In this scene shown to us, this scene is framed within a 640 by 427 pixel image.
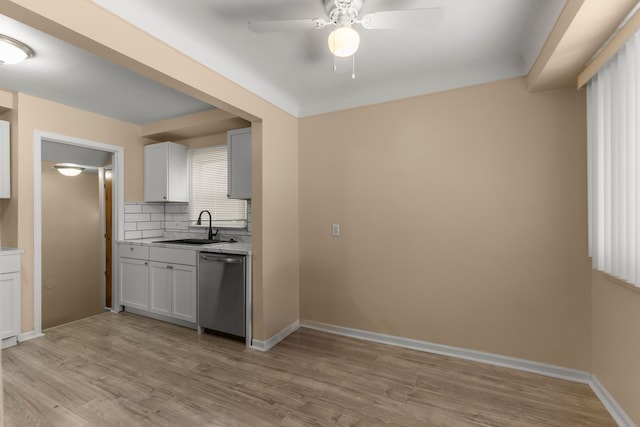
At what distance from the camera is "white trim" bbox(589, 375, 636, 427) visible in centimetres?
188

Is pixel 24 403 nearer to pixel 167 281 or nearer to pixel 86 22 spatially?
pixel 167 281

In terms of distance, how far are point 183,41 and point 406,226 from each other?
2.36 m

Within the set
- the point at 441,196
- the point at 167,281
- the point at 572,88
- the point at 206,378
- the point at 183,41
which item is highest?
the point at 183,41

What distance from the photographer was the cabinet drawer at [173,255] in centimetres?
336

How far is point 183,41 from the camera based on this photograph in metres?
2.14

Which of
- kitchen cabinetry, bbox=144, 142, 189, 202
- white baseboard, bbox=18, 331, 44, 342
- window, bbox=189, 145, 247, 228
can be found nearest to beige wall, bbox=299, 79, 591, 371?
window, bbox=189, 145, 247, 228

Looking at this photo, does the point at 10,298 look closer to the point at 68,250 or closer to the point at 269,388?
the point at 68,250

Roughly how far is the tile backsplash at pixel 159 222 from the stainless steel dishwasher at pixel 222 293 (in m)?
0.80

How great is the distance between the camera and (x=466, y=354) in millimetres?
2705

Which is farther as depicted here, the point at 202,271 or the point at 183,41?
the point at 202,271

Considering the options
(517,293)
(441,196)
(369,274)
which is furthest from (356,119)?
(517,293)

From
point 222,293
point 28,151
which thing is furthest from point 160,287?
point 28,151

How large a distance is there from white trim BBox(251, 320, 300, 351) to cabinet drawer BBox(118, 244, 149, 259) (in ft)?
5.94

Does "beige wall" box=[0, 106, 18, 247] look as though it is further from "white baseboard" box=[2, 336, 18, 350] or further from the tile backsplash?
Result: the tile backsplash
